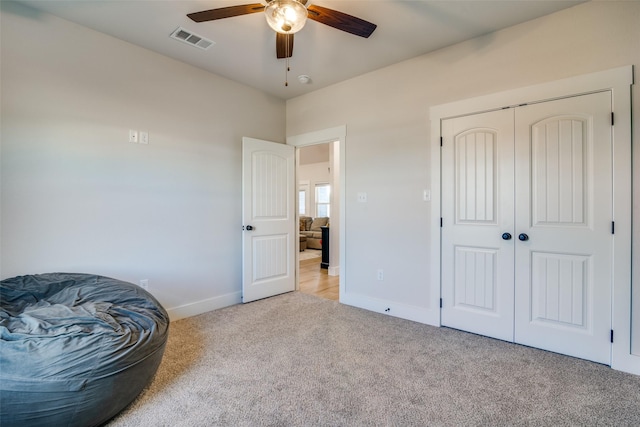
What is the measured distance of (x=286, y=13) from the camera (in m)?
1.65

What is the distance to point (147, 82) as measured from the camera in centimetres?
285

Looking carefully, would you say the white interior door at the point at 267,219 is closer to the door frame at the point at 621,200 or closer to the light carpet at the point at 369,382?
the light carpet at the point at 369,382

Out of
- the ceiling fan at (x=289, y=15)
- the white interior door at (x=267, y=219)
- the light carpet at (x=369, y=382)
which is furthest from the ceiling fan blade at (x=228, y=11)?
the light carpet at (x=369, y=382)

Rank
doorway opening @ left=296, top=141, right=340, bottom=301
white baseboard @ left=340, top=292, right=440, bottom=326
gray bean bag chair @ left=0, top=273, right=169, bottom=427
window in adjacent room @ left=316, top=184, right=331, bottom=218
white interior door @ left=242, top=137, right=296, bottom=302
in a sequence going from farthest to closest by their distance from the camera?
1. window in adjacent room @ left=316, top=184, right=331, bottom=218
2. doorway opening @ left=296, top=141, right=340, bottom=301
3. white interior door @ left=242, top=137, right=296, bottom=302
4. white baseboard @ left=340, top=292, right=440, bottom=326
5. gray bean bag chair @ left=0, top=273, right=169, bottom=427

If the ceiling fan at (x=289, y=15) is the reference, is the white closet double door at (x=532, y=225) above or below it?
below

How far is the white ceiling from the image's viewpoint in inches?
86.9

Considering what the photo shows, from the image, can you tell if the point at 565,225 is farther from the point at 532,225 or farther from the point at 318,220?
the point at 318,220

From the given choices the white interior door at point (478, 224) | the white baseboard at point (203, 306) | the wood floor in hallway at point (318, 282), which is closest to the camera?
the white interior door at point (478, 224)

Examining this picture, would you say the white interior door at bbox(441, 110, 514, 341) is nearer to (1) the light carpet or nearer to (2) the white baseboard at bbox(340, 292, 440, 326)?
(2) the white baseboard at bbox(340, 292, 440, 326)

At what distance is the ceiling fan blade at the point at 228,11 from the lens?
175 centimetres

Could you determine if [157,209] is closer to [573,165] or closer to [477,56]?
[477,56]

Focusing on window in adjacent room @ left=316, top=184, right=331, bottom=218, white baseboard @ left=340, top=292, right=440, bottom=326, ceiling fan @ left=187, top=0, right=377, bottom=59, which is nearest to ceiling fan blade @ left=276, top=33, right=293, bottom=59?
ceiling fan @ left=187, top=0, right=377, bottom=59

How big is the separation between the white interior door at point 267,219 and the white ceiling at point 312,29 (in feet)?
3.18

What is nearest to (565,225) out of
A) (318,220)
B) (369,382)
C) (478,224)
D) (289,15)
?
(478,224)
